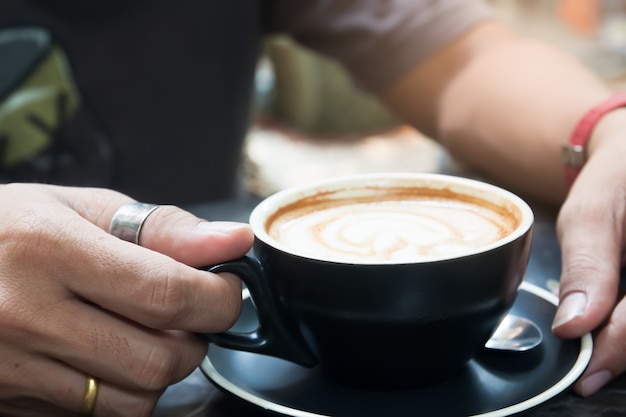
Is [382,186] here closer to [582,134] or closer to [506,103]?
[582,134]

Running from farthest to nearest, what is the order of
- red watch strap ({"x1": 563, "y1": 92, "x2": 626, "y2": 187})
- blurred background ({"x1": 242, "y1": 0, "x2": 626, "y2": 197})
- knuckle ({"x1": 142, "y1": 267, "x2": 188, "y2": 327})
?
1. blurred background ({"x1": 242, "y1": 0, "x2": 626, "y2": 197})
2. red watch strap ({"x1": 563, "y1": 92, "x2": 626, "y2": 187})
3. knuckle ({"x1": 142, "y1": 267, "x2": 188, "y2": 327})

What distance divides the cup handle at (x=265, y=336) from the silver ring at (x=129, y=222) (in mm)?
68

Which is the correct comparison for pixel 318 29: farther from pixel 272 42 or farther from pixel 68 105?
pixel 272 42

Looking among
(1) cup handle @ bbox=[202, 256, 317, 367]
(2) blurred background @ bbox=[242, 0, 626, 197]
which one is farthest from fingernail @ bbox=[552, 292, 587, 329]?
(2) blurred background @ bbox=[242, 0, 626, 197]

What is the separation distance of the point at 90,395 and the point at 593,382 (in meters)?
0.29

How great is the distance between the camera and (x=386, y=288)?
1.39ft

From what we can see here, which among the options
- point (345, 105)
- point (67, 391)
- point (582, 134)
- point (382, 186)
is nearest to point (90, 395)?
point (67, 391)

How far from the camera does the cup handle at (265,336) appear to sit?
1.52 feet

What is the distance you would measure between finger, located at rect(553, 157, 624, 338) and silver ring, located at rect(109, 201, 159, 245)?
263 mm

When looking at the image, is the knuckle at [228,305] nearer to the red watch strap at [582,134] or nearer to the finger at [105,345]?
the finger at [105,345]

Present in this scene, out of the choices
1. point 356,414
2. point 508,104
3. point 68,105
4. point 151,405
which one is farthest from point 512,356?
point 68,105

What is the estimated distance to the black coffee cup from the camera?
43 centimetres

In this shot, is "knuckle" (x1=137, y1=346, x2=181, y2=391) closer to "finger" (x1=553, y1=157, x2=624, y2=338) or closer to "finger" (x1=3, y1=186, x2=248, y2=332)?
"finger" (x1=3, y1=186, x2=248, y2=332)

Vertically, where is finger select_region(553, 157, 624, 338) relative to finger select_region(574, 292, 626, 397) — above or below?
above
